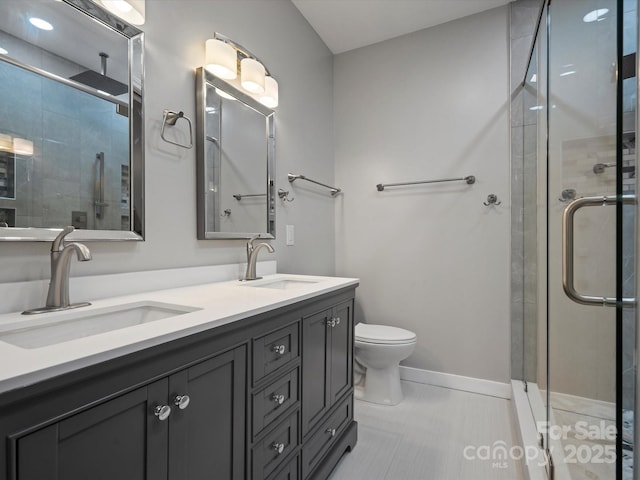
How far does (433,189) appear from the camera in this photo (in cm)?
235

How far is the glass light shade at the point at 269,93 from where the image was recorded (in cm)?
178

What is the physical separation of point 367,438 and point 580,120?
1.69 m

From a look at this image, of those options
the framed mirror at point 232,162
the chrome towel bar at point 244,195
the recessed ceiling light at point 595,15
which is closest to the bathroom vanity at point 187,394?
the framed mirror at point 232,162

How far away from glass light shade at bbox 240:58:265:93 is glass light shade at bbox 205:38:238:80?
108mm

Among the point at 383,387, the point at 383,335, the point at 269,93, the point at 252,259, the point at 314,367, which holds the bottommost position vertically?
the point at 383,387

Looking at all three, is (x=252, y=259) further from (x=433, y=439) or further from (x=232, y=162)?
(x=433, y=439)

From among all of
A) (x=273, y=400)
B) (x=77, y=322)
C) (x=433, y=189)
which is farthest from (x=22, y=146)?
(x=433, y=189)

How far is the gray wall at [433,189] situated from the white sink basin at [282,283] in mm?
992

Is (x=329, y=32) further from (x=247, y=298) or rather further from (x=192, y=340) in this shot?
(x=192, y=340)

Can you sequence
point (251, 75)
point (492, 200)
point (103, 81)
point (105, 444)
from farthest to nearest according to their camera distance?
point (492, 200), point (251, 75), point (103, 81), point (105, 444)

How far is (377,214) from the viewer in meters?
2.54

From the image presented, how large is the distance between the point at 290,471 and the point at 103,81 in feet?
4.74

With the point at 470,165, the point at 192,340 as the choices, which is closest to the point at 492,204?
the point at 470,165

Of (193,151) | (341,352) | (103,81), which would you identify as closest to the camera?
(103,81)
